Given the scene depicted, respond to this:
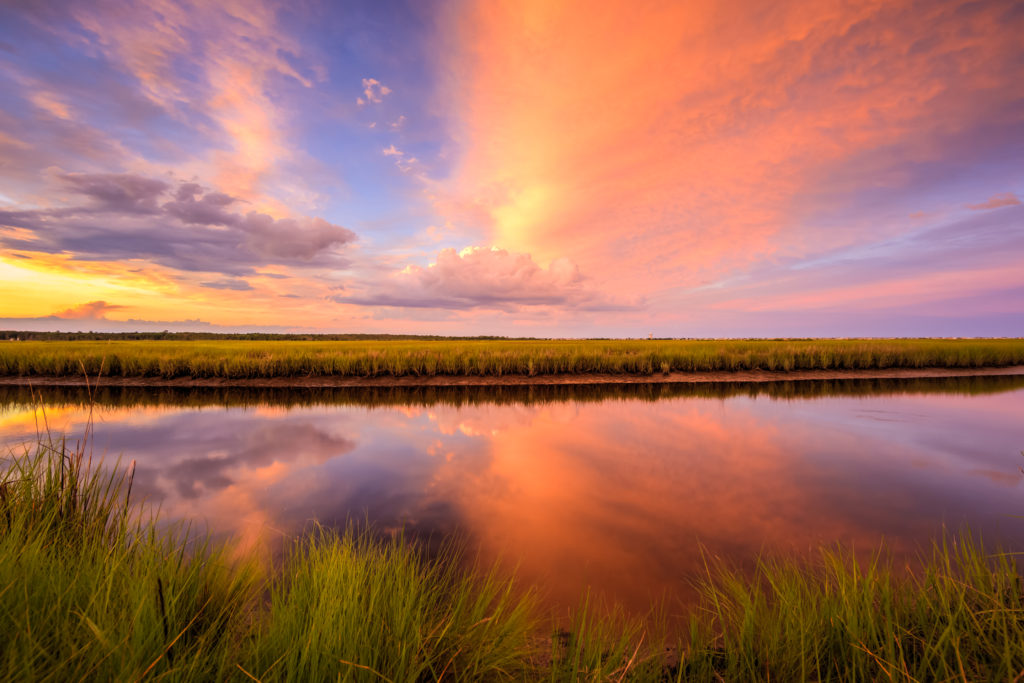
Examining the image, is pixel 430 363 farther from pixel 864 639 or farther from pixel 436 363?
pixel 864 639

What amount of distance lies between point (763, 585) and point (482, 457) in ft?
14.9

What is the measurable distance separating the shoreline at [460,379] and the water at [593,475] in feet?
15.1

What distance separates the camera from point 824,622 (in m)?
2.28

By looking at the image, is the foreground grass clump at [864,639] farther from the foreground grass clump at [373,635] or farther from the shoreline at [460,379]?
the shoreline at [460,379]

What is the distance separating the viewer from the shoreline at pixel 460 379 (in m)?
16.4

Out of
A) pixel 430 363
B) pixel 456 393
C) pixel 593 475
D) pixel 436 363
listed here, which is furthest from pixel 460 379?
pixel 593 475

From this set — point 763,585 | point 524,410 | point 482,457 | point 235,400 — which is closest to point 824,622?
point 763,585

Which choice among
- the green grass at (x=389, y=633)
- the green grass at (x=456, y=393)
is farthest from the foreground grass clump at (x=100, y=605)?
the green grass at (x=456, y=393)

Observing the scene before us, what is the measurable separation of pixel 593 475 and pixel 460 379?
11.9 meters

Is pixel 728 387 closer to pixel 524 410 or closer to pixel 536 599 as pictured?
pixel 524 410

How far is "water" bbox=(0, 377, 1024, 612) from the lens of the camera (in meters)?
4.16

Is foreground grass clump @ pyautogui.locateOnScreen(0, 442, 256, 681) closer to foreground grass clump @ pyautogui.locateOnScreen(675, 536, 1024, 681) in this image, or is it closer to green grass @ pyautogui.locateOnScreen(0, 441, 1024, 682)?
green grass @ pyautogui.locateOnScreen(0, 441, 1024, 682)

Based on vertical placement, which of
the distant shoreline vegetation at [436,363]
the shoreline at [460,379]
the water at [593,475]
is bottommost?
the water at [593,475]

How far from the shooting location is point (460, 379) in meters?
A: 17.5
